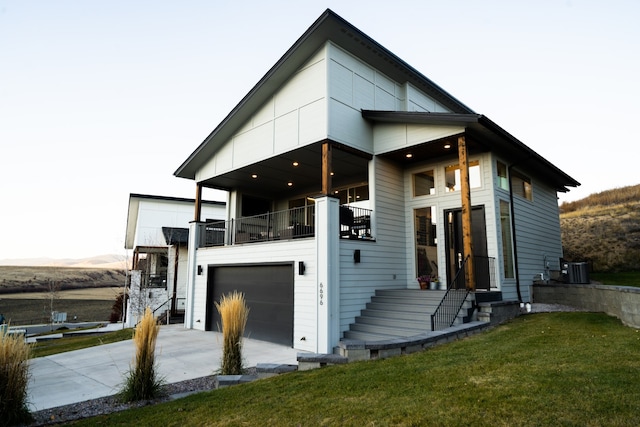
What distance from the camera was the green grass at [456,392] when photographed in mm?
2941

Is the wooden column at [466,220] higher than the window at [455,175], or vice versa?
the window at [455,175]

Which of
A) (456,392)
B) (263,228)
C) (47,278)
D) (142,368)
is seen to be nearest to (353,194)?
(263,228)

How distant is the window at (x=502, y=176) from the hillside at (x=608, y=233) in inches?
389

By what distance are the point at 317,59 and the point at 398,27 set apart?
7847 millimetres

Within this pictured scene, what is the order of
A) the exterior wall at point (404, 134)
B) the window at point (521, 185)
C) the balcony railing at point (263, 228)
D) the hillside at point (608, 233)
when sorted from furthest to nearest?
the hillside at point (608, 233)
the window at point (521, 185)
the balcony railing at point (263, 228)
the exterior wall at point (404, 134)

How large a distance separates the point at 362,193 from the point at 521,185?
4.90 meters

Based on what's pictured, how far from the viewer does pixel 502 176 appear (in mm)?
9461

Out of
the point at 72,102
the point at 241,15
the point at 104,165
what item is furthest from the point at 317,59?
the point at 104,165

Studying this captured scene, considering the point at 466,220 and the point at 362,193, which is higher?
the point at 362,193

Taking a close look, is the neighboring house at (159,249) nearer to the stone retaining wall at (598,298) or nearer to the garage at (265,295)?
the garage at (265,295)

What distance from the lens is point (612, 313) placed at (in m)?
7.84

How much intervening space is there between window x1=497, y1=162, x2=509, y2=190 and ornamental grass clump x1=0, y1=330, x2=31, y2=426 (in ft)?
32.7

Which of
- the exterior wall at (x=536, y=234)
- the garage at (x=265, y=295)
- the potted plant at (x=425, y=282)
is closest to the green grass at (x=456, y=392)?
the potted plant at (x=425, y=282)

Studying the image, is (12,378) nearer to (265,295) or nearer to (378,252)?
(265,295)
